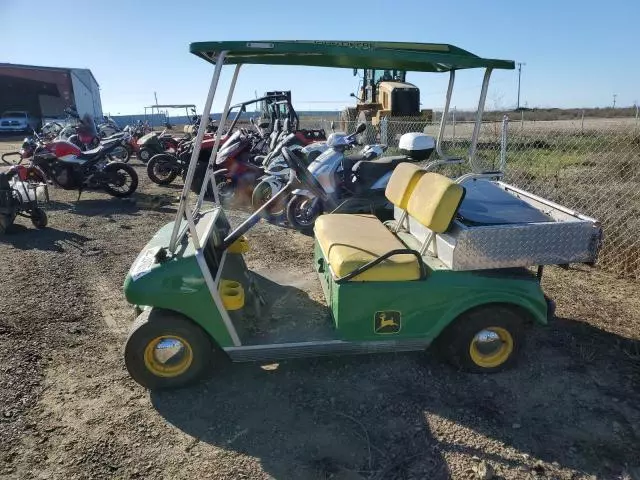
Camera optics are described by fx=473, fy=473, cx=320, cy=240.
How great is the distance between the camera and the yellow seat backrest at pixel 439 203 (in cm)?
292

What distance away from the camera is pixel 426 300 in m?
3.05

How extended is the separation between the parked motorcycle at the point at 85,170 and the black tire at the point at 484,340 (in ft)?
25.6

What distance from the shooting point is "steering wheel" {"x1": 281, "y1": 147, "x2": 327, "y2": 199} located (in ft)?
18.3

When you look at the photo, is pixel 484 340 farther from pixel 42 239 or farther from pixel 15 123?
pixel 15 123

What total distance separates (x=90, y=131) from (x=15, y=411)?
14.4 meters

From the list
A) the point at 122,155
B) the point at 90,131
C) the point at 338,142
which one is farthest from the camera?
the point at 90,131

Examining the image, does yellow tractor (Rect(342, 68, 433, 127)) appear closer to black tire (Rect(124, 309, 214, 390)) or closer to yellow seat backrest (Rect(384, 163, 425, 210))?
yellow seat backrest (Rect(384, 163, 425, 210))

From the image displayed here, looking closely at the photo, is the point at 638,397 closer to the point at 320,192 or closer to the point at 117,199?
the point at 320,192

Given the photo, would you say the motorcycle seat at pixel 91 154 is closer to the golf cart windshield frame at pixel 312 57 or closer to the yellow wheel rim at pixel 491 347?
the golf cart windshield frame at pixel 312 57

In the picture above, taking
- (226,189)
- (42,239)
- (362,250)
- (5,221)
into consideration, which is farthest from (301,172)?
(5,221)

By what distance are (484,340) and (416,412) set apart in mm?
734

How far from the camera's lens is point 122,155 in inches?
565

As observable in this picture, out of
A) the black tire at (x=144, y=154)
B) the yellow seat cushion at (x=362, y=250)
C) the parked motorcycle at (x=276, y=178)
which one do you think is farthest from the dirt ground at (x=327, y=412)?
the black tire at (x=144, y=154)

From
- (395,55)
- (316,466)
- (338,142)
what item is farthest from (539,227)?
(338,142)
